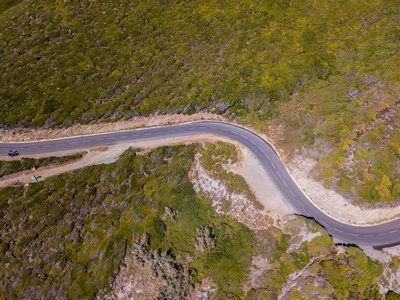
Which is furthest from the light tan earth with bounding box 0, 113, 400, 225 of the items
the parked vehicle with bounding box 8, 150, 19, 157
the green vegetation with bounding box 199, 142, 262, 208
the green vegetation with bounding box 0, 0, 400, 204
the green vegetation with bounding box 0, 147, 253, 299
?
the parked vehicle with bounding box 8, 150, 19, 157

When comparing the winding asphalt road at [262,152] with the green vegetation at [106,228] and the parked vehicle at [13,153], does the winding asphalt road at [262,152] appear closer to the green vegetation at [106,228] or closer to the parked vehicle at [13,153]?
the parked vehicle at [13,153]

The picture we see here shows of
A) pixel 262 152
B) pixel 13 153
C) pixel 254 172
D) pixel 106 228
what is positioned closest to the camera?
pixel 106 228

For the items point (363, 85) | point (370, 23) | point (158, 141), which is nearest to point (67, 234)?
point (158, 141)

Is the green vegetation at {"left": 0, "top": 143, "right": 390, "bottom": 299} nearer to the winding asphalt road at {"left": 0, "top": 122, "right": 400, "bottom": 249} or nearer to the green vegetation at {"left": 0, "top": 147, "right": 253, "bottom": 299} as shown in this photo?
the green vegetation at {"left": 0, "top": 147, "right": 253, "bottom": 299}

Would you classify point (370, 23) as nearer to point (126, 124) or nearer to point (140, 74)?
point (140, 74)

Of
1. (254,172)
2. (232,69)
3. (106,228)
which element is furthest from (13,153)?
(232,69)

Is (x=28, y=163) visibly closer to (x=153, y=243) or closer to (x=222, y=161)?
(x=153, y=243)
